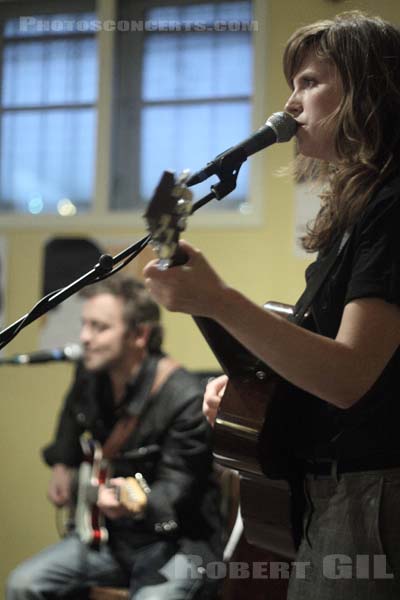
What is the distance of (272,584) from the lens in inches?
64.6

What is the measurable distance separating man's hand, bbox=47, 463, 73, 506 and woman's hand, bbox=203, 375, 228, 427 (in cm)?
163

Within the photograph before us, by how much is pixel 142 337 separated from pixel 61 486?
579 mm

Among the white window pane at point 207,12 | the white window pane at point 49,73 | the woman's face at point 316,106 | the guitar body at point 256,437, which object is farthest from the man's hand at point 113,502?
the white window pane at point 207,12

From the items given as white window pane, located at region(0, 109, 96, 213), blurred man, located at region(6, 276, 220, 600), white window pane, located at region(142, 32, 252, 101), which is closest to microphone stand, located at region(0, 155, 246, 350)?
blurred man, located at region(6, 276, 220, 600)

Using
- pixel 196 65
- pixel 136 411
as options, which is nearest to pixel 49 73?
pixel 196 65

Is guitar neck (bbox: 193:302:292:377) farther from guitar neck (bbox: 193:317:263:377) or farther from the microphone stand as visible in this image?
the microphone stand

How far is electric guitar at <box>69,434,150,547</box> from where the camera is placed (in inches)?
97.9

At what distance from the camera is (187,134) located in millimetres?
3936

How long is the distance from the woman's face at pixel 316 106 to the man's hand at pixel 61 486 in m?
1.93

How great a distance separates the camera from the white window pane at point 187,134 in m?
3.85

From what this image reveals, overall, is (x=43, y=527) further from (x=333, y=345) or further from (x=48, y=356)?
(x=333, y=345)

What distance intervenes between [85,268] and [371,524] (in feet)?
9.38

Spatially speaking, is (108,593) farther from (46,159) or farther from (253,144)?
(46,159)

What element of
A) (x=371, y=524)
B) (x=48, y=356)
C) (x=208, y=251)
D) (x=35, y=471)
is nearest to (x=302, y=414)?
(x=371, y=524)
